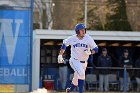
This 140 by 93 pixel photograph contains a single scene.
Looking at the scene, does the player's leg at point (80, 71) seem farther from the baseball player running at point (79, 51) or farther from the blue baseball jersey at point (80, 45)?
the blue baseball jersey at point (80, 45)

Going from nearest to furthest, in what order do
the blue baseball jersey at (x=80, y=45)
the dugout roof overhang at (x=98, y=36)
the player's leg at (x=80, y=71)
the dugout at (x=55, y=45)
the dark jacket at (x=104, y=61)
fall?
the player's leg at (x=80, y=71)
the blue baseball jersey at (x=80, y=45)
the dark jacket at (x=104, y=61)
the dugout at (x=55, y=45)
the dugout roof overhang at (x=98, y=36)

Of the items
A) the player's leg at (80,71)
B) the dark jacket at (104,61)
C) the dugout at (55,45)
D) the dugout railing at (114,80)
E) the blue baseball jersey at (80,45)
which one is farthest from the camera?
the dugout at (55,45)

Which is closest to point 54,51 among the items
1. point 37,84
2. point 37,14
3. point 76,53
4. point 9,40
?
point 37,14

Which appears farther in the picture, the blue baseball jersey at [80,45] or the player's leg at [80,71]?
the blue baseball jersey at [80,45]

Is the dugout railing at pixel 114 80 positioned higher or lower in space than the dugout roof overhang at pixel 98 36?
lower

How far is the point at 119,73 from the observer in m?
22.9

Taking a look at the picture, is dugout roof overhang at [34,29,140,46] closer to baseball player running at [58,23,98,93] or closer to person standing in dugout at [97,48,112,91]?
person standing in dugout at [97,48,112,91]

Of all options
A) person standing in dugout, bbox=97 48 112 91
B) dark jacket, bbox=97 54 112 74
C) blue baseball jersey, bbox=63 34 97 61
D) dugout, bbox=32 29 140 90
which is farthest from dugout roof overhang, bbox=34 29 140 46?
blue baseball jersey, bbox=63 34 97 61

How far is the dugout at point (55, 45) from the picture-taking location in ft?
74.6

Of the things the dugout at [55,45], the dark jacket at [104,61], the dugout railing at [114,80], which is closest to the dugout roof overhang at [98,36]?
the dugout at [55,45]

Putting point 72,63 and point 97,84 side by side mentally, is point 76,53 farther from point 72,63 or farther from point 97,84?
Answer: point 97,84

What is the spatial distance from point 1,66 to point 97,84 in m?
5.28

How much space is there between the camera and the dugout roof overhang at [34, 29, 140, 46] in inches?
918

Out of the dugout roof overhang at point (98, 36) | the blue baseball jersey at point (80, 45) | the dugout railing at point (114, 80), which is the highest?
the dugout roof overhang at point (98, 36)
